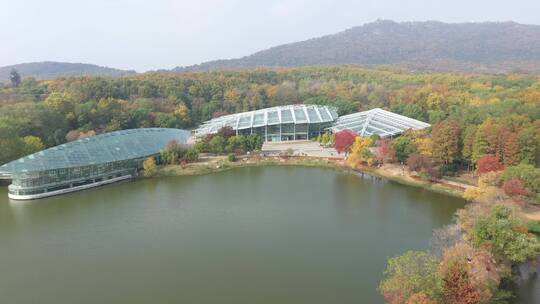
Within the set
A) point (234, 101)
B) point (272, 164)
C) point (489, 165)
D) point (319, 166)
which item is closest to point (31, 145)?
point (272, 164)

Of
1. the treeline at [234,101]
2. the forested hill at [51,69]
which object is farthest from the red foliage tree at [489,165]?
the forested hill at [51,69]

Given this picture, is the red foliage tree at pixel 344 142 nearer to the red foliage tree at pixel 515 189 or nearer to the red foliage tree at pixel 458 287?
the red foliage tree at pixel 515 189

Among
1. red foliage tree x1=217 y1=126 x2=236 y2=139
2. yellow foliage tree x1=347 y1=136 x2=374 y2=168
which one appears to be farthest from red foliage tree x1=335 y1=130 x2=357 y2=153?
→ red foliage tree x1=217 y1=126 x2=236 y2=139

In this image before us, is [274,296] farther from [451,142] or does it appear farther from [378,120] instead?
[378,120]

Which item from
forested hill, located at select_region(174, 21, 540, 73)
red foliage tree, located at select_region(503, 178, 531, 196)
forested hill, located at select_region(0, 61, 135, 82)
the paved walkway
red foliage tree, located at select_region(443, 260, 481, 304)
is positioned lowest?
red foliage tree, located at select_region(443, 260, 481, 304)

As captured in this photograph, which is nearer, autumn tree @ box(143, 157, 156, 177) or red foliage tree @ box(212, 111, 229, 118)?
autumn tree @ box(143, 157, 156, 177)

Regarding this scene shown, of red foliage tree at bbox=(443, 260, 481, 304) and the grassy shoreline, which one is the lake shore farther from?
red foliage tree at bbox=(443, 260, 481, 304)
